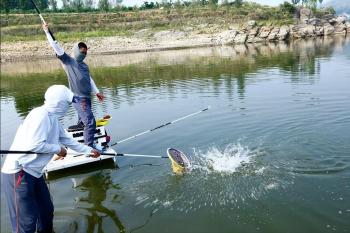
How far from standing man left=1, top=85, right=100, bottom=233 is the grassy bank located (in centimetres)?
6813

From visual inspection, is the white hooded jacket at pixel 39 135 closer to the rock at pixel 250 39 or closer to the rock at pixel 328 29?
the rock at pixel 250 39

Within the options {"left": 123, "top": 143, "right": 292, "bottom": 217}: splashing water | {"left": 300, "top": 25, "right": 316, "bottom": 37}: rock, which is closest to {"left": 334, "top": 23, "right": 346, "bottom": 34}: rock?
{"left": 300, "top": 25, "right": 316, "bottom": 37}: rock

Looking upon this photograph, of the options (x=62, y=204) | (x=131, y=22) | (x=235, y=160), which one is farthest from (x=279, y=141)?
(x=131, y=22)

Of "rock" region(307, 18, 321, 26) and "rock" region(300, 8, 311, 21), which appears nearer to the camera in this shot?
"rock" region(307, 18, 321, 26)

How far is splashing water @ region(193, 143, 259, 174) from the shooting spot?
29.4 feet

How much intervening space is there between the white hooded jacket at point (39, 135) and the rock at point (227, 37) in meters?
62.7

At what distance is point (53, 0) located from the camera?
12750 cm

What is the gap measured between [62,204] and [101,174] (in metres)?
1.69

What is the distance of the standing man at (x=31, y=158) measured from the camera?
530cm

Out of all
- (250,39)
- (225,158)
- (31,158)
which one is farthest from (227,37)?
(31,158)

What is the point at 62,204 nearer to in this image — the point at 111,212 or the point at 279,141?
the point at 111,212

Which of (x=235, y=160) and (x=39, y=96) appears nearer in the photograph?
(x=235, y=160)

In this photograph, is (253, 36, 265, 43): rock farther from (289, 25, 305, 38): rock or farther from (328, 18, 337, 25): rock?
(328, 18, 337, 25): rock

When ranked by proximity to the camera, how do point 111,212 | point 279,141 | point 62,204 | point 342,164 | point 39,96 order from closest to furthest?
1. point 111,212
2. point 62,204
3. point 342,164
4. point 279,141
5. point 39,96
